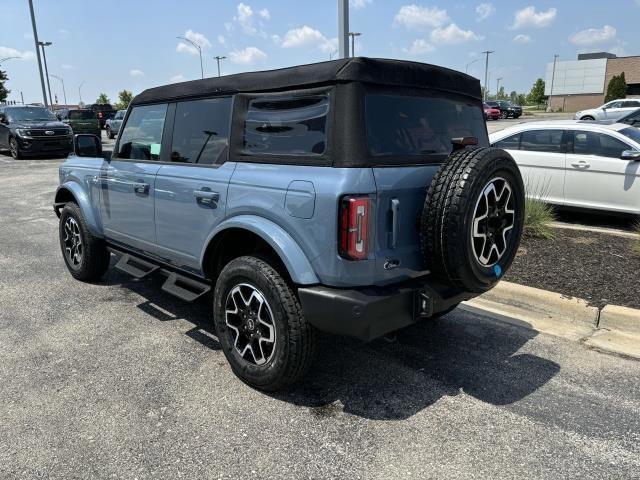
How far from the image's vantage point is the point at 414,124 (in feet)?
10.3

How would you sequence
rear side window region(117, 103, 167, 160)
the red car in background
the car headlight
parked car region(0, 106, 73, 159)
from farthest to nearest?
1. the red car in background
2. parked car region(0, 106, 73, 159)
3. the car headlight
4. rear side window region(117, 103, 167, 160)

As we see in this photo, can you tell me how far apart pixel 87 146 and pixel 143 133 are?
0.93 m

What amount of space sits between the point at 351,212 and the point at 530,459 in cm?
157

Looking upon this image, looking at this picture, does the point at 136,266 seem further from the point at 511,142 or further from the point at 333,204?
the point at 511,142

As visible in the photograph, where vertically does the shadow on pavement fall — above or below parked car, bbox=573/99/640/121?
below

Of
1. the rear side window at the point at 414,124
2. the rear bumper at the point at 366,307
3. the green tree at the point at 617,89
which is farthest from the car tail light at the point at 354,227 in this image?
the green tree at the point at 617,89

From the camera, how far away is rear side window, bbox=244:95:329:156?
2.92 meters

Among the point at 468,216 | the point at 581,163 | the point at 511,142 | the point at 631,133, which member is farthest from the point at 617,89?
the point at 468,216

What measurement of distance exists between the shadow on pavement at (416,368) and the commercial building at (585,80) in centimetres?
7549

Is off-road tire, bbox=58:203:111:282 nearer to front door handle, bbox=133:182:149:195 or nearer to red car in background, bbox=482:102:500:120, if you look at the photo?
front door handle, bbox=133:182:149:195

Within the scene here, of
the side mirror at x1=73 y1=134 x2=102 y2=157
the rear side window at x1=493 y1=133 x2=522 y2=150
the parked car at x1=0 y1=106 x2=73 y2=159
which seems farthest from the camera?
the parked car at x1=0 y1=106 x2=73 y2=159

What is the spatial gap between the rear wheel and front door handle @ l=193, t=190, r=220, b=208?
57.4 feet

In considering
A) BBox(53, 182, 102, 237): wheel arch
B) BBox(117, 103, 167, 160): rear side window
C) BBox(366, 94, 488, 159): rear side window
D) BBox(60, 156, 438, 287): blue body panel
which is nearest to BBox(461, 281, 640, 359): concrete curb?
BBox(366, 94, 488, 159): rear side window

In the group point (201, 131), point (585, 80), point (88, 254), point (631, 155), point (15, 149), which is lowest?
point (88, 254)
